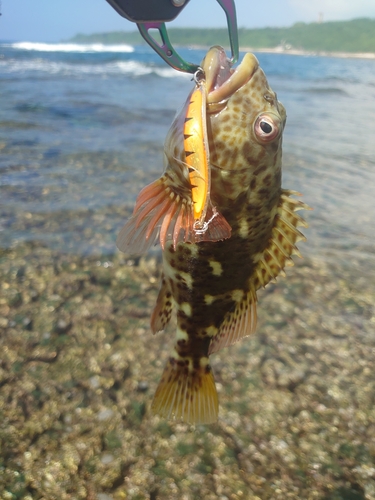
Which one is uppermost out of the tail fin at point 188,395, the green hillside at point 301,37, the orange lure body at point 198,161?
the green hillside at point 301,37

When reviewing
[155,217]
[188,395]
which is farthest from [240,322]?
[155,217]

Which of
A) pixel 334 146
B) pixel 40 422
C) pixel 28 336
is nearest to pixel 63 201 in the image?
pixel 28 336

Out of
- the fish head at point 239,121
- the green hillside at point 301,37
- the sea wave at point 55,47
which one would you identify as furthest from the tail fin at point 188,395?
the green hillside at point 301,37

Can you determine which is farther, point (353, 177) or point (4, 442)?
point (353, 177)

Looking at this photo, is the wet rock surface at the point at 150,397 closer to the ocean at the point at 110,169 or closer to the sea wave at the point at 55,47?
the ocean at the point at 110,169

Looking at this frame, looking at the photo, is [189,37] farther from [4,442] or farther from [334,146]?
[4,442]

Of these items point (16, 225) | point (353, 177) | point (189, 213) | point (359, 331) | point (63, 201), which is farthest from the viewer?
point (353, 177)

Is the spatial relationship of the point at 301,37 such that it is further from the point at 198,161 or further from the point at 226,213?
the point at 198,161
